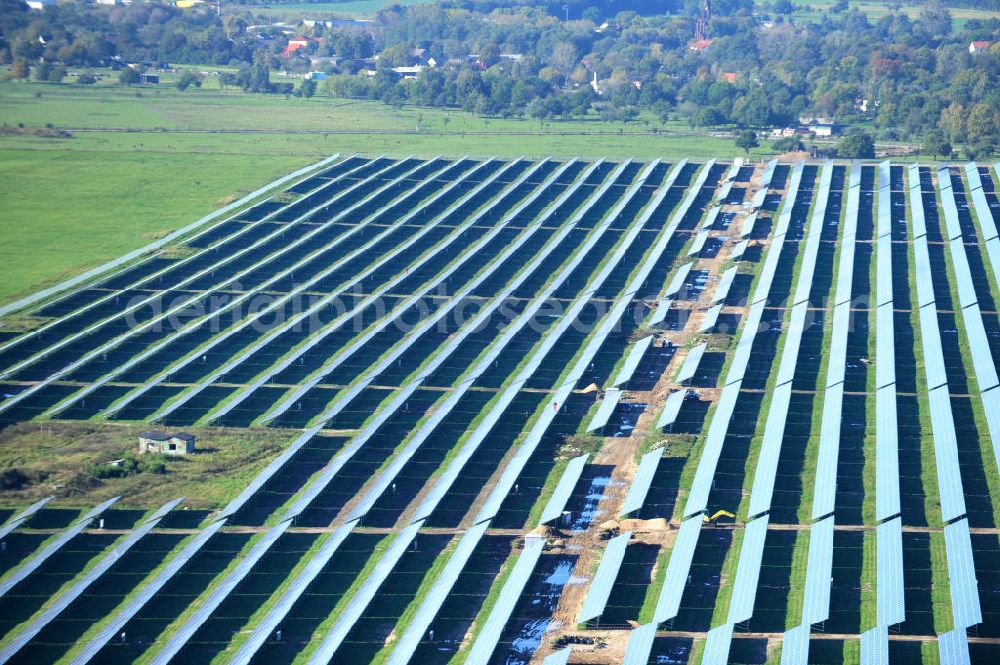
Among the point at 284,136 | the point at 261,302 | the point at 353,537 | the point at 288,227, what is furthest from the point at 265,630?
the point at 284,136

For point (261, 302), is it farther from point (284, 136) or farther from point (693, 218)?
point (284, 136)

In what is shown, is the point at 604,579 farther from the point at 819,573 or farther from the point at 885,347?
the point at 885,347

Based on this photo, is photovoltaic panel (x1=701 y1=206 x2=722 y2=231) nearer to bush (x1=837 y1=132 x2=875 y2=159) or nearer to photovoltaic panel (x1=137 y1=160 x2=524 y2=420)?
photovoltaic panel (x1=137 y1=160 x2=524 y2=420)

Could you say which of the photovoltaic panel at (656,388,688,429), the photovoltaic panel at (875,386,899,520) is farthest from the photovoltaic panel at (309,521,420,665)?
the photovoltaic panel at (875,386,899,520)

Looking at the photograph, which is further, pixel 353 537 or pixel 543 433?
pixel 543 433

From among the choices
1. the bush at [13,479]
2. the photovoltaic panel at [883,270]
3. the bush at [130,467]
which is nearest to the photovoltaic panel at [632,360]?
the photovoltaic panel at [883,270]

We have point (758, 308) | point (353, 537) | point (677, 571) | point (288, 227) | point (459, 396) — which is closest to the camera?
point (677, 571)

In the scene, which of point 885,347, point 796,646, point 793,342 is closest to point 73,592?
point 796,646
